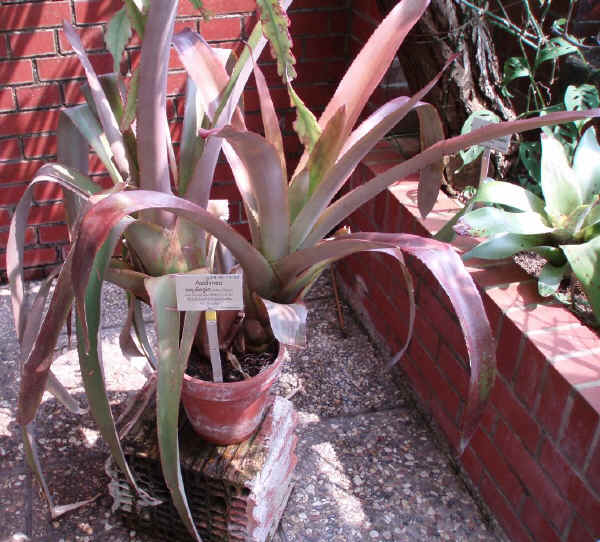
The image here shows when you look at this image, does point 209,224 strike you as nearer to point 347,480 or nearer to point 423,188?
point 423,188

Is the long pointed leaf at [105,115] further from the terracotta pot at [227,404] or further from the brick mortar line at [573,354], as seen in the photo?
the brick mortar line at [573,354]

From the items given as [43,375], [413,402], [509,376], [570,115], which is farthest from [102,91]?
[413,402]

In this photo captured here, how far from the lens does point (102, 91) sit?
4.48 feet

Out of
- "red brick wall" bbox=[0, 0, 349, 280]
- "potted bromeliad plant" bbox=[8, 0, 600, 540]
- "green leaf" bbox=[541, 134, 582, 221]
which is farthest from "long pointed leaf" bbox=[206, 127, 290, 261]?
"red brick wall" bbox=[0, 0, 349, 280]

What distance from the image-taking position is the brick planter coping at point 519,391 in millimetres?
1324

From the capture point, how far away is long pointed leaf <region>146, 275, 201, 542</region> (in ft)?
3.67

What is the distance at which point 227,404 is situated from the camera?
134 centimetres

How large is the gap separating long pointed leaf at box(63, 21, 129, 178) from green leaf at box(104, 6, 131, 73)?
0.06 meters

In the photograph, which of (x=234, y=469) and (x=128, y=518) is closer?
(x=234, y=469)

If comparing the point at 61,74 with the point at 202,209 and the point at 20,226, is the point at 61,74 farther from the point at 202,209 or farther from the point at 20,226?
the point at 202,209

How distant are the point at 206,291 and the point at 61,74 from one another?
1.48 m

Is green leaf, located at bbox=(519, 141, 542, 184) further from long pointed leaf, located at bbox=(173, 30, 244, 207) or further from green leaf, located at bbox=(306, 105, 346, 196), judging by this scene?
long pointed leaf, located at bbox=(173, 30, 244, 207)

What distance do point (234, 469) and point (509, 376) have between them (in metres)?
0.69

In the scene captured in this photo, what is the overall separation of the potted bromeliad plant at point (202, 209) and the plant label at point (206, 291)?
0.04m
